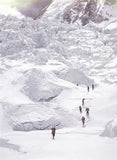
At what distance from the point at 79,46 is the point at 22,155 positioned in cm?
6913

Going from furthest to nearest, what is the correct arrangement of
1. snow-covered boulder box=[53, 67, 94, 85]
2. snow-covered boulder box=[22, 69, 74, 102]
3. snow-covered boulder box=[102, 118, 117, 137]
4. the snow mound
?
snow-covered boulder box=[53, 67, 94, 85] < snow-covered boulder box=[22, 69, 74, 102] < the snow mound < snow-covered boulder box=[102, 118, 117, 137]

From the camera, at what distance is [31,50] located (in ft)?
248

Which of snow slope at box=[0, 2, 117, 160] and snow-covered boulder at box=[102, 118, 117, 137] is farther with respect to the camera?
snow slope at box=[0, 2, 117, 160]

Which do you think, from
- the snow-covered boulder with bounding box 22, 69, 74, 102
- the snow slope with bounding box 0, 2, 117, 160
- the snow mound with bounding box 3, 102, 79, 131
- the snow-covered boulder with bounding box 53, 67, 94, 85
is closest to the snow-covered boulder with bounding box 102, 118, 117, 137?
the snow slope with bounding box 0, 2, 117, 160

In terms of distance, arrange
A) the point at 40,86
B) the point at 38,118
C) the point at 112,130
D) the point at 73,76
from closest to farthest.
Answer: the point at 112,130 < the point at 38,118 < the point at 40,86 < the point at 73,76

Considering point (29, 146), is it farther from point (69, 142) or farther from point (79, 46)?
point (79, 46)

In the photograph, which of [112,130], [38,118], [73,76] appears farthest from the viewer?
[73,76]

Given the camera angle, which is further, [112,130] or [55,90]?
[55,90]

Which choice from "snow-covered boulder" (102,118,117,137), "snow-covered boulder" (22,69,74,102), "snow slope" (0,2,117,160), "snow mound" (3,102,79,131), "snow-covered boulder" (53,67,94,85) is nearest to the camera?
"snow-covered boulder" (102,118,117,137)

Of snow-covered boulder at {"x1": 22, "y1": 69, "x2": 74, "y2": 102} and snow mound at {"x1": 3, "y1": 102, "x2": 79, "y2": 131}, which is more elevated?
snow-covered boulder at {"x1": 22, "y1": 69, "x2": 74, "y2": 102}

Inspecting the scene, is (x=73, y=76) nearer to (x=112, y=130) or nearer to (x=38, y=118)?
(x=38, y=118)

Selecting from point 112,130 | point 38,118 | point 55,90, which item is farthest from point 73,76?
point 112,130

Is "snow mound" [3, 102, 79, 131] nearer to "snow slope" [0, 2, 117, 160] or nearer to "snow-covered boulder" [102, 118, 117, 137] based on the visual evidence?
"snow slope" [0, 2, 117, 160]

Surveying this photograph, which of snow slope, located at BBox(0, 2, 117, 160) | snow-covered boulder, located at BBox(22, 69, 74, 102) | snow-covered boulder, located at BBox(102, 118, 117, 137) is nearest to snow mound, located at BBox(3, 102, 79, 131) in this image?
snow slope, located at BBox(0, 2, 117, 160)
